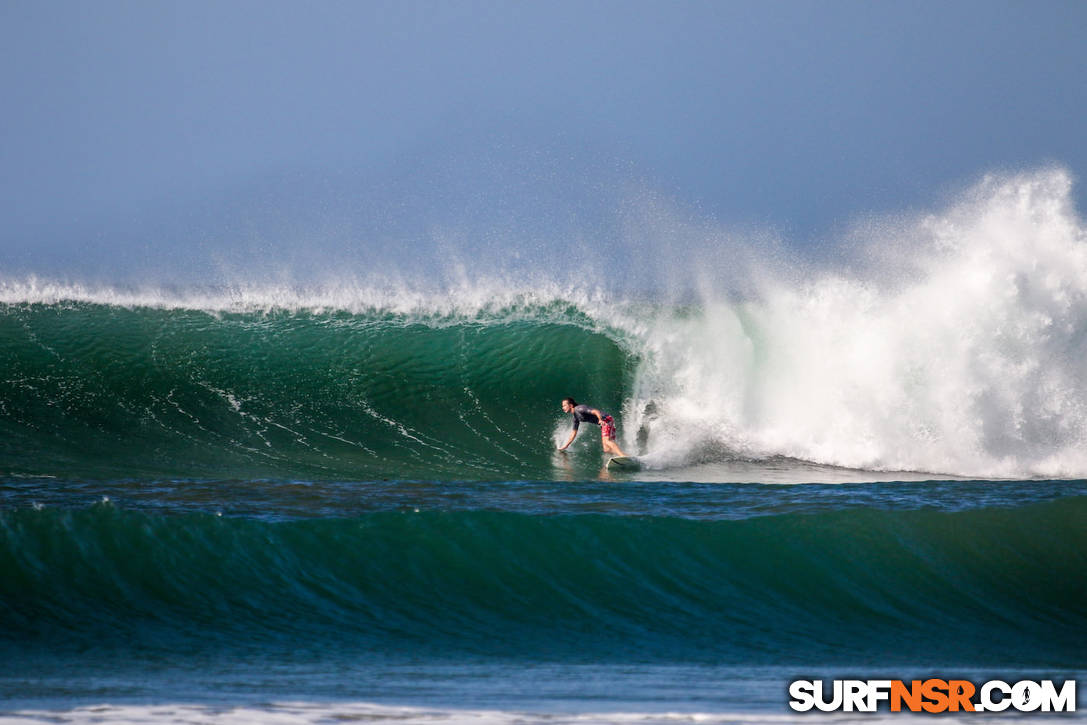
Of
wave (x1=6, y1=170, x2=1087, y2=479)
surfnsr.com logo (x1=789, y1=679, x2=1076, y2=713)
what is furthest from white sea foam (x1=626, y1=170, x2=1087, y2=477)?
surfnsr.com logo (x1=789, y1=679, x2=1076, y2=713)

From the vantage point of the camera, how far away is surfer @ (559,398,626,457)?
33.9ft

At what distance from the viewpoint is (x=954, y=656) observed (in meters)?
5.36

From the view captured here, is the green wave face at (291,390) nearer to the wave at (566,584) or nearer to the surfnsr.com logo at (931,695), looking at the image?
the wave at (566,584)

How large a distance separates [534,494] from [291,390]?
5.33m

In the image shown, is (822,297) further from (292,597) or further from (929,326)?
(292,597)

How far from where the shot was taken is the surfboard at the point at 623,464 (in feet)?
32.1

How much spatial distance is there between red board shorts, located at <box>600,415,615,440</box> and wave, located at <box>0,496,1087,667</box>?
131 inches

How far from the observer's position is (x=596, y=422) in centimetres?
1088

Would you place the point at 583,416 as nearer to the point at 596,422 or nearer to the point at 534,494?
the point at 596,422

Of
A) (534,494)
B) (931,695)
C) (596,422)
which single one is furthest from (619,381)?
(931,695)

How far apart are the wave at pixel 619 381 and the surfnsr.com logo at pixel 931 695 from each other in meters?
5.42

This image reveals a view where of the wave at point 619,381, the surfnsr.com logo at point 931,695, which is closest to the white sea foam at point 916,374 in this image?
the wave at point 619,381

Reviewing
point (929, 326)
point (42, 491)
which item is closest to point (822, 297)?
point (929, 326)

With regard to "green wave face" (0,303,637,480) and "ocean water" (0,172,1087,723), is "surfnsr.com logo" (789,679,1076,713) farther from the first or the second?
"green wave face" (0,303,637,480)
